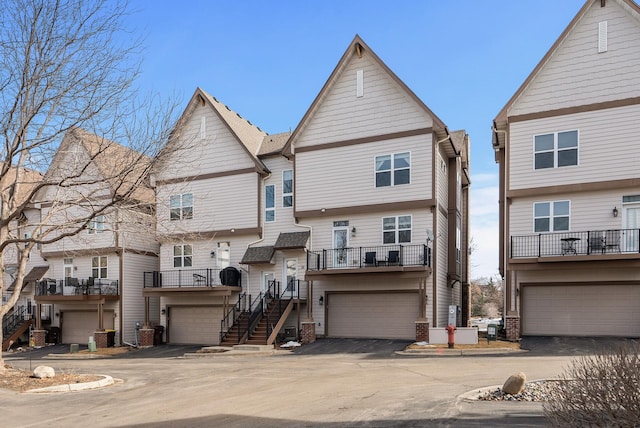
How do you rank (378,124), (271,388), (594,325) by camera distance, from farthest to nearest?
(378,124) < (594,325) < (271,388)

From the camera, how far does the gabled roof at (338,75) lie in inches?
876

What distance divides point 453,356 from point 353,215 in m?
8.50

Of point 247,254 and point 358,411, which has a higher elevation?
point 247,254

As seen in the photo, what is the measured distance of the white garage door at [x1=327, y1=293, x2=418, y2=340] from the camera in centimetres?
2255

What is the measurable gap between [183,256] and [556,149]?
62.3ft

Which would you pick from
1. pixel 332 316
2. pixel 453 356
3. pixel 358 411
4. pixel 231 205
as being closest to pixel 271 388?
pixel 358 411

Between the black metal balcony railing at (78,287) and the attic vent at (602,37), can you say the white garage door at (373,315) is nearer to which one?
the attic vent at (602,37)

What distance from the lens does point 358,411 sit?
9.27 m

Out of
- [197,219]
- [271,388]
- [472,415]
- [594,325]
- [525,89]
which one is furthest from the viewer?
[197,219]

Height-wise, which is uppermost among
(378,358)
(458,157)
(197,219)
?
(458,157)

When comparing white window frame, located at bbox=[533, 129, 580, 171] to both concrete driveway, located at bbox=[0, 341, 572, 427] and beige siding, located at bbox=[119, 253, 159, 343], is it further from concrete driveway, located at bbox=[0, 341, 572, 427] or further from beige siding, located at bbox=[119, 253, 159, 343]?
beige siding, located at bbox=[119, 253, 159, 343]

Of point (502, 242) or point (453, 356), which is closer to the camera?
point (453, 356)

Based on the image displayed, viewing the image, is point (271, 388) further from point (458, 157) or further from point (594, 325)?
point (458, 157)

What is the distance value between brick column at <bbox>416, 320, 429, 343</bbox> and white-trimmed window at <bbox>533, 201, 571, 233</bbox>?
5.93 metres
